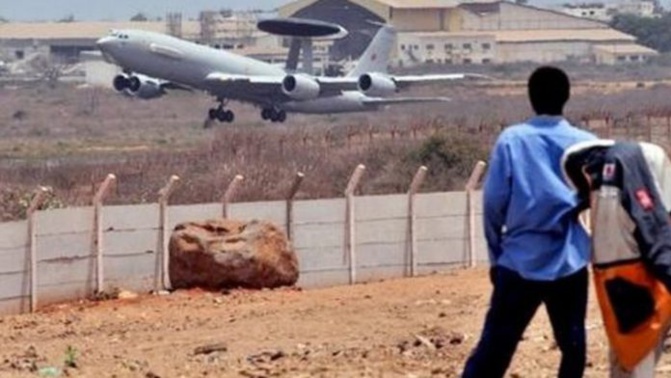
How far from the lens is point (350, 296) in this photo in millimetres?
20688

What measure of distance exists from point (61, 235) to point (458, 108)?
205 ft

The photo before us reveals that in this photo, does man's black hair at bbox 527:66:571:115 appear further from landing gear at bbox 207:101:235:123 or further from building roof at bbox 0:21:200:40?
building roof at bbox 0:21:200:40

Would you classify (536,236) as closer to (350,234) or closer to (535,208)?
(535,208)

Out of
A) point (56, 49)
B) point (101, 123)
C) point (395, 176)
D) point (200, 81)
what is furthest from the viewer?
point (56, 49)

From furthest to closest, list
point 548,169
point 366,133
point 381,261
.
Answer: point 366,133
point 381,261
point 548,169

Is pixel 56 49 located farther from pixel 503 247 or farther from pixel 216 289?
pixel 503 247

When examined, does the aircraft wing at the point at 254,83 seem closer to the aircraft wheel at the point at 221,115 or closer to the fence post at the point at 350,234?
the aircraft wheel at the point at 221,115

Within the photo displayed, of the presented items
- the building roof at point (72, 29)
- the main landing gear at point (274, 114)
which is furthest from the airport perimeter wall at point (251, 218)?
the building roof at point (72, 29)

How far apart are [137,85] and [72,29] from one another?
7998 cm

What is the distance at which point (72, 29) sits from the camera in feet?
498

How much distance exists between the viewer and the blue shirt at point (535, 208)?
1070cm

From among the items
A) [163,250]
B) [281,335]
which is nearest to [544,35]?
[163,250]

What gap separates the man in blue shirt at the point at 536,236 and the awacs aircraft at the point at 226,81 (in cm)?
6158

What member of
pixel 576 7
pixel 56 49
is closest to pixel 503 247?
pixel 56 49
